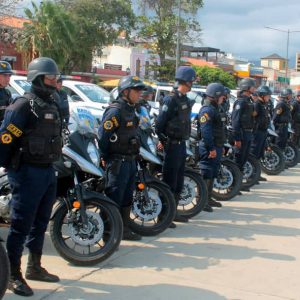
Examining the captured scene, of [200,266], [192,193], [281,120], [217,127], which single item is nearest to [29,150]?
[200,266]

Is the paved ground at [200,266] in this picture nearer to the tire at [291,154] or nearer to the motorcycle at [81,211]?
the motorcycle at [81,211]

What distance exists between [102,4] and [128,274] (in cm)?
3132

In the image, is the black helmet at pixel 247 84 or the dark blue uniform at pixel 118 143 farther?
the black helmet at pixel 247 84

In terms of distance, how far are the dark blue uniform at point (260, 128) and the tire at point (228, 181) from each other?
186 cm

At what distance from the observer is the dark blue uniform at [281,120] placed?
11.7 metres

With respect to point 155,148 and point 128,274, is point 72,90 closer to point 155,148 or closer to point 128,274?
point 155,148

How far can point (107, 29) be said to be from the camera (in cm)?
3434

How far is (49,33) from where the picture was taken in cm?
2772

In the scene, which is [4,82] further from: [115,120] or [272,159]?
[272,159]

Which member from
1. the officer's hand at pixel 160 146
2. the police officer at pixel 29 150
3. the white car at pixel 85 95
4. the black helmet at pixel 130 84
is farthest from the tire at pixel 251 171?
the police officer at pixel 29 150

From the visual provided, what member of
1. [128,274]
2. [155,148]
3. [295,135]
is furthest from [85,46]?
[128,274]

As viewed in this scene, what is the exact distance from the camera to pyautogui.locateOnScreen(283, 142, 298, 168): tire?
1233 cm

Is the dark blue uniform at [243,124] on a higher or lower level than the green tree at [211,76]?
lower

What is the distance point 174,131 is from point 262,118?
385cm
